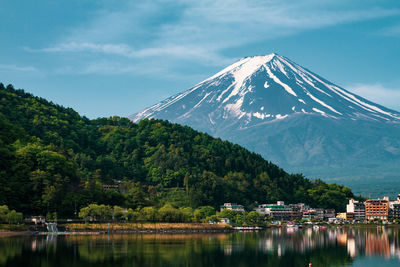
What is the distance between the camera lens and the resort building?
589 ft

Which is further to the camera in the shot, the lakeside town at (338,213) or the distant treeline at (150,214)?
the lakeside town at (338,213)

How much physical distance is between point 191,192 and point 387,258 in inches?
3204

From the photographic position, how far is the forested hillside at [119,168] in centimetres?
10806

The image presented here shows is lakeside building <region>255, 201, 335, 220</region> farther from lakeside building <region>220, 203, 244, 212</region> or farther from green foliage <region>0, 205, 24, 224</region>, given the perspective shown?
green foliage <region>0, 205, 24, 224</region>

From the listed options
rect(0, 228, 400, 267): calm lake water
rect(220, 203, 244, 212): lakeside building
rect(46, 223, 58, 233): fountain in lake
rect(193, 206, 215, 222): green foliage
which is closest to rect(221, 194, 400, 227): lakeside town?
rect(220, 203, 244, 212): lakeside building

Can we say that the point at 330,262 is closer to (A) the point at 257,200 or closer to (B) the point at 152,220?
(B) the point at 152,220

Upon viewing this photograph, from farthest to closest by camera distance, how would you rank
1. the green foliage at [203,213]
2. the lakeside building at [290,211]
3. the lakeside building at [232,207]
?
the lakeside building at [290,211] < the lakeside building at [232,207] < the green foliage at [203,213]

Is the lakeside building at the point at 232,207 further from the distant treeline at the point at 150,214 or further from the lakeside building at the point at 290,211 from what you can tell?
the distant treeline at the point at 150,214

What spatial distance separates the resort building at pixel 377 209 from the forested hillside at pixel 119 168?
335 inches

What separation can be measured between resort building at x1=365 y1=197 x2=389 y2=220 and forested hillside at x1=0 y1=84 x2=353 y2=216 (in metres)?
8.50

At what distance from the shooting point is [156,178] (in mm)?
160250

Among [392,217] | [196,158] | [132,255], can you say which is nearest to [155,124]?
[196,158]

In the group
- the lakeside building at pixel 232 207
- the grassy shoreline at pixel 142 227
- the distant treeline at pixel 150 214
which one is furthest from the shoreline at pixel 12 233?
the lakeside building at pixel 232 207

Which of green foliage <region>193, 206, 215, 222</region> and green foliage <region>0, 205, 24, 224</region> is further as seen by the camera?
green foliage <region>193, 206, 215, 222</region>
